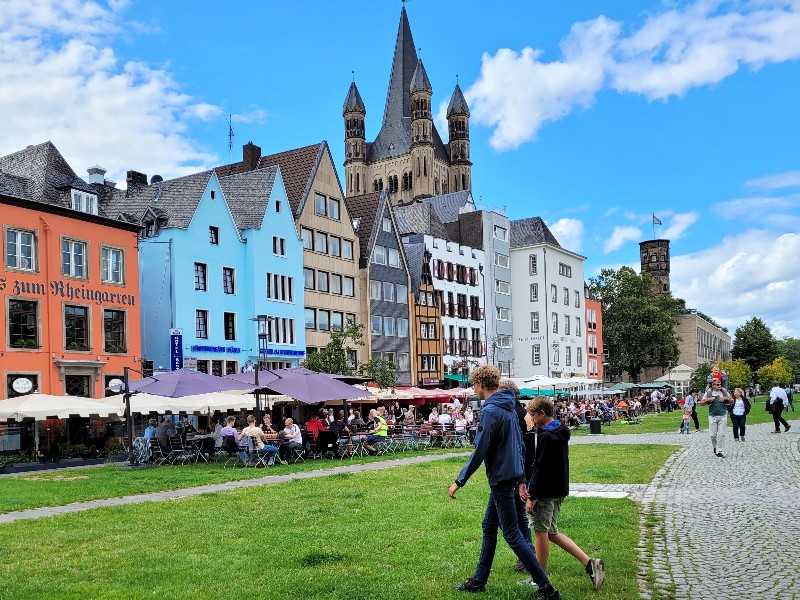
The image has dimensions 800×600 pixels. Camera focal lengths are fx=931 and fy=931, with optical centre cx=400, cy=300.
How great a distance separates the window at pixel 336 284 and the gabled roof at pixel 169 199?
469 inches

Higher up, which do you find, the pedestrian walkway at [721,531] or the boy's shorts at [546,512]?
the boy's shorts at [546,512]

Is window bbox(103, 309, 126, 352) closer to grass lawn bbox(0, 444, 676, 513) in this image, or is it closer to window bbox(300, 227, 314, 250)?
grass lawn bbox(0, 444, 676, 513)

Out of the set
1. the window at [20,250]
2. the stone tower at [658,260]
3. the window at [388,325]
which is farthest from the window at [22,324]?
the stone tower at [658,260]

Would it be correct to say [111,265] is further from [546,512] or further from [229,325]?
[546,512]

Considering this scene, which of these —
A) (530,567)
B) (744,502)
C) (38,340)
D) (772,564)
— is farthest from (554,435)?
(38,340)

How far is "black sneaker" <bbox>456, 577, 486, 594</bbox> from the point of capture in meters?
8.42

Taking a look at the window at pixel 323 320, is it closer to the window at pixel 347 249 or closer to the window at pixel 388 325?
the window at pixel 347 249

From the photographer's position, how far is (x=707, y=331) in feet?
553

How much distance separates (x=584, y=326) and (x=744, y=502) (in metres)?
81.4

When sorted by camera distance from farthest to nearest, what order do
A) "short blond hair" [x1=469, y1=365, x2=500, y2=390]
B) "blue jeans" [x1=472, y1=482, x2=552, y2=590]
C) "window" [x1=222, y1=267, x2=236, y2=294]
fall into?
1. "window" [x1=222, y1=267, x2=236, y2=294]
2. "short blond hair" [x1=469, y1=365, x2=500, y2=390]
3. "blue jeans" [x1=472, y1=482, x2=552, y2=590]

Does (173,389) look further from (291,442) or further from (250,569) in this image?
(250,569)

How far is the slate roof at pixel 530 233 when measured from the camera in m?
87.3

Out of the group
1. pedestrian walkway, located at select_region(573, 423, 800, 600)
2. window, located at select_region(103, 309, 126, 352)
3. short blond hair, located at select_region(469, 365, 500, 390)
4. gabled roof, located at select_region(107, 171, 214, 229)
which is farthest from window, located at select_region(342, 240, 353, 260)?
short blond hair, located at select_region(469, 365, 500, 390)

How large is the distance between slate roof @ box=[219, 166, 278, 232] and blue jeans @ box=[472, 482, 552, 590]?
146ft
